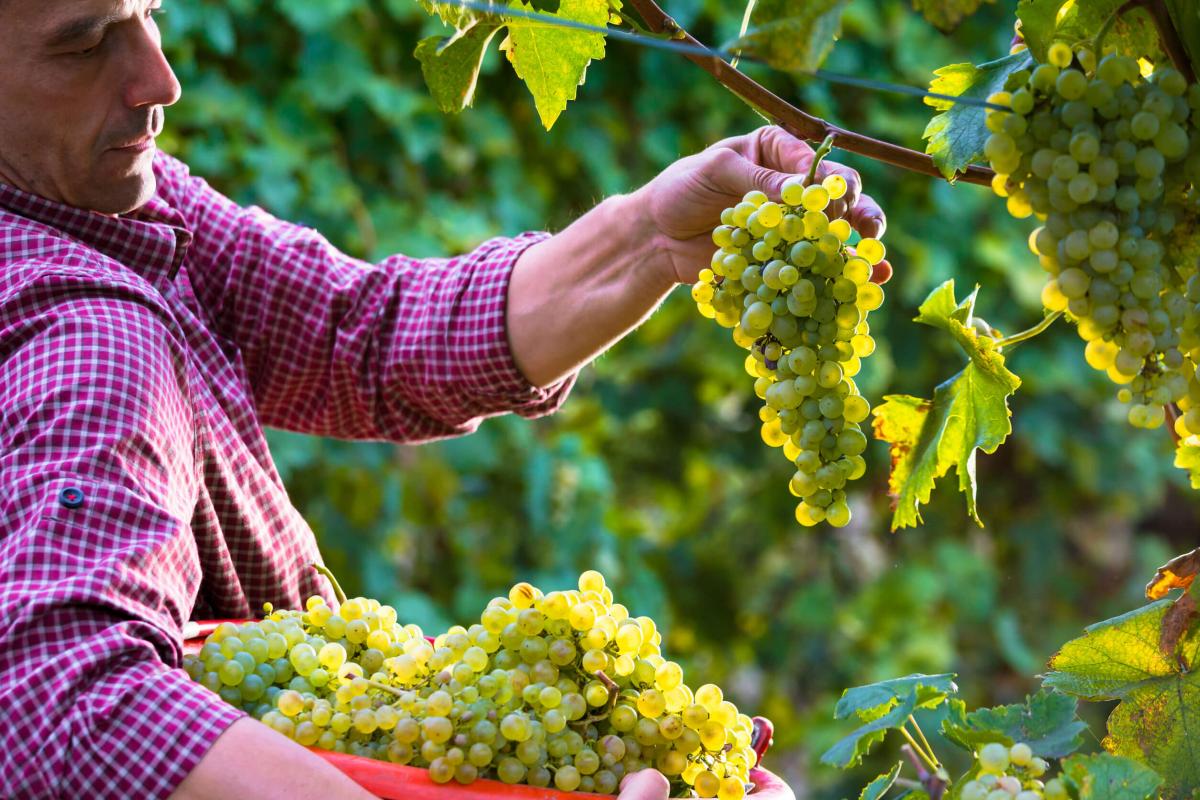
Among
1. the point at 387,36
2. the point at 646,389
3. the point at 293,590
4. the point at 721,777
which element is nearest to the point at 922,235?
the point at 646,389

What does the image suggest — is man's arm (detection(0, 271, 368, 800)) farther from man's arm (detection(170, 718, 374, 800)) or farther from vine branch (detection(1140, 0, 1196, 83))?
vine branch (detection(1140, 0, 1196, 83))

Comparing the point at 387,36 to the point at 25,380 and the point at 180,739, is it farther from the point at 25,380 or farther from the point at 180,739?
the point at 180,739

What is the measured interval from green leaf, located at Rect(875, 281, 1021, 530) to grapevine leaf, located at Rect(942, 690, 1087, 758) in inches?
4.5

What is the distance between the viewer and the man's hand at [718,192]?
2.77 feet

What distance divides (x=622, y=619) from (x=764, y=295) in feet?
0.82

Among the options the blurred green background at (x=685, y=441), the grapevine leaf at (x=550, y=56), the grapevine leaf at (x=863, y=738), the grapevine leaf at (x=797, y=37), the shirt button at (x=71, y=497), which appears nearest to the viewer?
the grapevine leaf at (x=797, y=37)

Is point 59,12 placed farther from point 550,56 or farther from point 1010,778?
point 1010,778

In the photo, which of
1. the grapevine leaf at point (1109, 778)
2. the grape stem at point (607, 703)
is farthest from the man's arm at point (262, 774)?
the grapevine leaf at point (1109, 778)

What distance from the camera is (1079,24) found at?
2.31 ft

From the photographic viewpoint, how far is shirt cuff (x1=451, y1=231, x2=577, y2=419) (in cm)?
122

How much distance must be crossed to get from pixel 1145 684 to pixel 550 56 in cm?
55

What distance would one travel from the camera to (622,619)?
2.85 ft

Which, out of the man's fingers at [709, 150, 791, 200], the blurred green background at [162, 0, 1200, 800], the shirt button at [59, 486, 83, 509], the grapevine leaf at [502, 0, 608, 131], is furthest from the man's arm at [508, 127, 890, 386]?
the blurred green background at [162, 0, 1200, 800]

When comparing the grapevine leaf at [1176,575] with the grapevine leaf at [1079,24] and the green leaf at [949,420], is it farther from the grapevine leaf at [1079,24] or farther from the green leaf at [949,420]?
the grapevine leaf at [1079,24]
